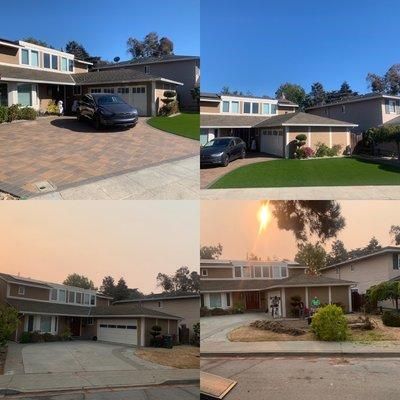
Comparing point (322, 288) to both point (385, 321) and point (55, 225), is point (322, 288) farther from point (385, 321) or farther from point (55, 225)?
point (55, 225)

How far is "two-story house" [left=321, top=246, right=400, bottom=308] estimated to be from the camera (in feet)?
16.5

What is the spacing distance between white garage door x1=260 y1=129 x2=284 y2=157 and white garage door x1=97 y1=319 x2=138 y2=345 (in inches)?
86.8

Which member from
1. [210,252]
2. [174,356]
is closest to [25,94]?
[210,252]

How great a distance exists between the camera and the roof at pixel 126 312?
4.52 metres

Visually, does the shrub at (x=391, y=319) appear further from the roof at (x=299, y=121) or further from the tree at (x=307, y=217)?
the roof at (x=299, y=121)

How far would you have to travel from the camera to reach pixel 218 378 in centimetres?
471

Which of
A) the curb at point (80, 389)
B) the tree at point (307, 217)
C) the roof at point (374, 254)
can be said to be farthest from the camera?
the roof at point (374, 254)

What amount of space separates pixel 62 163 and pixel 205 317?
2.06m

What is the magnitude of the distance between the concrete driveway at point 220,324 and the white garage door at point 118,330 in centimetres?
69

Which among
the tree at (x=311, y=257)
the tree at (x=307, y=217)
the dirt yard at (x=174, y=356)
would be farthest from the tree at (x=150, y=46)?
the dirt yard at (x=174, y=356)

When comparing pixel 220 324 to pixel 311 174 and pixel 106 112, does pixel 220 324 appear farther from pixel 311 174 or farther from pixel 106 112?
pixel 106 112

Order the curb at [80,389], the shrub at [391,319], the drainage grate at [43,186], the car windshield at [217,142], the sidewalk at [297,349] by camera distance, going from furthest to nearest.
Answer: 1. the shrub at [391,319]
2. the sidewalk at [297,349]
3. the car windshield at [217,142]
4. the curb at [80,389]
5. the drainage grate at [43,186]

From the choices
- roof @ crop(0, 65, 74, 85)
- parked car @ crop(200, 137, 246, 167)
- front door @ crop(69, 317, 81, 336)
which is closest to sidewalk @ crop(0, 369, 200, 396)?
front door @ crop(69, 317, 81, 336)

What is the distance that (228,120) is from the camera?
465 cm
